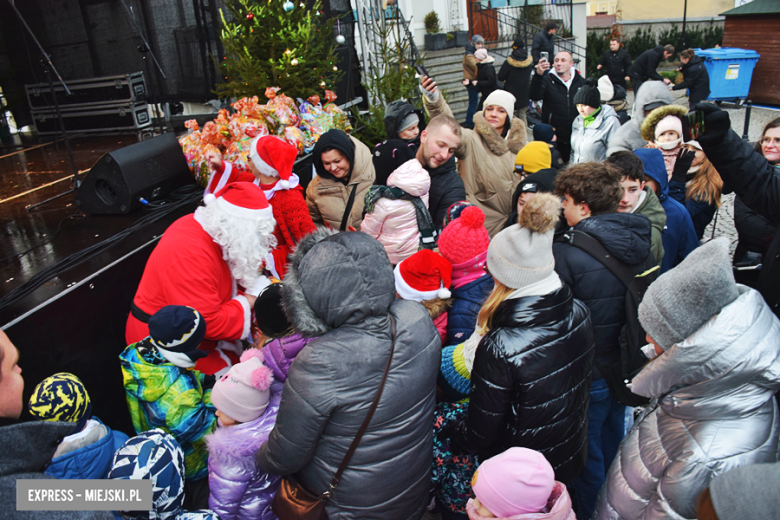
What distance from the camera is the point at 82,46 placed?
8.29m

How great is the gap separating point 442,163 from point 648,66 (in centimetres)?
891

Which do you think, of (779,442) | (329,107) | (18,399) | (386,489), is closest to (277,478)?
(386,489)

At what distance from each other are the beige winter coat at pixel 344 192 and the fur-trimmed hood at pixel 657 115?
248 centimetres

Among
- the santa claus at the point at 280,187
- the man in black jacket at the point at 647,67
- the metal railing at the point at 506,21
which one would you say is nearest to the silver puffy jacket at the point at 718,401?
the santa claus at the point at 280,187

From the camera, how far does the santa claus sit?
11.1 feet

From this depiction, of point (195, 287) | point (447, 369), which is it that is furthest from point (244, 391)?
point (447, 369)

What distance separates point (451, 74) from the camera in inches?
516

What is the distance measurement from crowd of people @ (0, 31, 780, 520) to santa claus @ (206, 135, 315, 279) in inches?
2.5

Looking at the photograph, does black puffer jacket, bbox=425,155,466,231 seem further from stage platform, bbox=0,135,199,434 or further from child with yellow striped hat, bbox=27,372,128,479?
child with yellow striped hat, bbox=27,372,128,479

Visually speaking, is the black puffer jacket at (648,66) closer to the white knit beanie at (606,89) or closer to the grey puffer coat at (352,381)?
the white knit beanie at (606,89)

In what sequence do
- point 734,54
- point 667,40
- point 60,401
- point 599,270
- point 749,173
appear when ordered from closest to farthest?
point 60,401, point 599,270, point 749,173, point 734,54, point 667,40

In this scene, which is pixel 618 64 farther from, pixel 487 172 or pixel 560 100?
pixel 487 172

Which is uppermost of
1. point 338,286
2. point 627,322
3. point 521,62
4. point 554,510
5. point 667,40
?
point 667,40

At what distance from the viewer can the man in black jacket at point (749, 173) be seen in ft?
7.79
